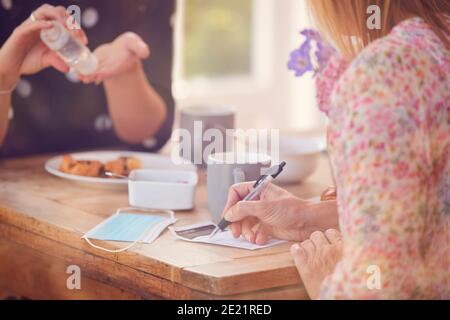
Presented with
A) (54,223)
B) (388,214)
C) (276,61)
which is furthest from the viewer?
(276,61)

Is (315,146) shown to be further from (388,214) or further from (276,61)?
(276,61)

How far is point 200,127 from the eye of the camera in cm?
185

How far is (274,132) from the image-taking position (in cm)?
192

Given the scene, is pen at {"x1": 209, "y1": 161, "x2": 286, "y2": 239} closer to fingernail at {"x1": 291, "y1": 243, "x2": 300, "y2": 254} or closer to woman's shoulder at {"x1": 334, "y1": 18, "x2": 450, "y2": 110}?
fingernail at {"x1": 291, "y1": 243, "x2": 300, "y2": 254}

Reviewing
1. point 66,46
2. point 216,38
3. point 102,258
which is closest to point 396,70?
point 102,258

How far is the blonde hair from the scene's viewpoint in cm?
114

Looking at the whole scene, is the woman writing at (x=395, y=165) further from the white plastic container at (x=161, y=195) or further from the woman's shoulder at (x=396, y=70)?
the white plastic container at (x=161, y=195)

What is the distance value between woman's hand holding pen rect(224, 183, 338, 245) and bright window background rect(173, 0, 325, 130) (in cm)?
300

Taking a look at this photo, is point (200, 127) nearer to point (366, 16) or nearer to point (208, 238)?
point (208, 238)

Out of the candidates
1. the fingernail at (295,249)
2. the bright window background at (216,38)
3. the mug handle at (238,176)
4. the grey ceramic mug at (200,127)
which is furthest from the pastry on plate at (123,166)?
the bright window background at (216,38)

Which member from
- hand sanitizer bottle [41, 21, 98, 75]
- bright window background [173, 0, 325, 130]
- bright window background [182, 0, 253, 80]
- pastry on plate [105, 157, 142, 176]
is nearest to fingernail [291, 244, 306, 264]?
pastry on plate [105, 157, 142, 176]

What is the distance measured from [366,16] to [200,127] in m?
0.74
